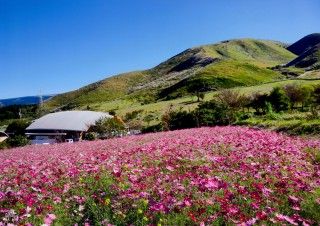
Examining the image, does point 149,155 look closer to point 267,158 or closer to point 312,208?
point 267,158

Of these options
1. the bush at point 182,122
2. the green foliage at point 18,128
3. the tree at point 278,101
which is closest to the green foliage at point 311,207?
the bush at point 182,122

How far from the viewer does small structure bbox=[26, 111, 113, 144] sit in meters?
93.0

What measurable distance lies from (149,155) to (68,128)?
84.1m

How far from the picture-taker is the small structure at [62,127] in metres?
93.0

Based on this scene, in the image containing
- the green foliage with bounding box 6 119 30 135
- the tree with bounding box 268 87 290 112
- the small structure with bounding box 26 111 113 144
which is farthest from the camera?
the green foliage with bounding box 6 119 30 135

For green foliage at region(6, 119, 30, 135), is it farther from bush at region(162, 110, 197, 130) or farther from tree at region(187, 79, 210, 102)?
bush at region(162, 110, 197, 130)

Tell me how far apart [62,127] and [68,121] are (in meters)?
2.63

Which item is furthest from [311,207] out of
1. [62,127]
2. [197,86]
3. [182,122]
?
[197,86]

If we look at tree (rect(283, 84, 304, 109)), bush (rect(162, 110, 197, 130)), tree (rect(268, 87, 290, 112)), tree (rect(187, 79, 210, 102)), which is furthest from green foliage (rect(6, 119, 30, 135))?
tree (rect(268, 87, 290, 112))

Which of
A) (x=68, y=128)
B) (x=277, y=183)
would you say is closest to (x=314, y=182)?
(x=277, y=183)

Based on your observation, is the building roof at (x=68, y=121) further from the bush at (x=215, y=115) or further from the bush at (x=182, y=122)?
the bush at (x=215, y=115)

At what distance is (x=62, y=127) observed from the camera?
315 feet

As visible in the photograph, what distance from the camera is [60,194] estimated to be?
863 centimetres

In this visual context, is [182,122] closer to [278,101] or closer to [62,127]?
[278,101]
